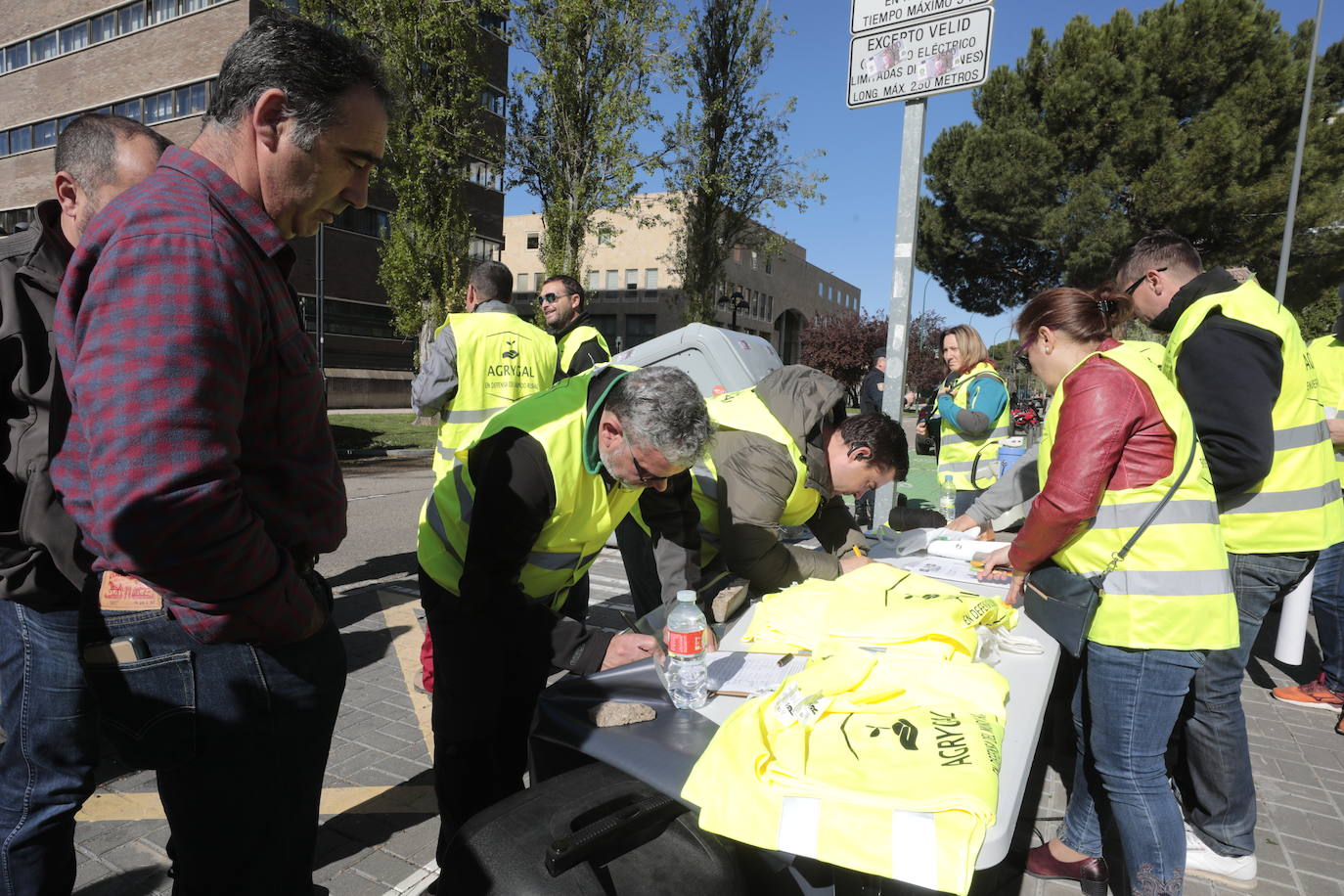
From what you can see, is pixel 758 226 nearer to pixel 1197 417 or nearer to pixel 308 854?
pixel 1197 417

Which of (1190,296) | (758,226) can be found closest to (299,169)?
(1190,296)

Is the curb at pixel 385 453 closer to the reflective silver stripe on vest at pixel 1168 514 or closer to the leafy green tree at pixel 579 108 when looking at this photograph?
the leafy green tree at pixel 579 108

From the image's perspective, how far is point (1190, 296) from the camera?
267 cm

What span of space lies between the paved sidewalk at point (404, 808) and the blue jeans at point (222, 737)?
4.08 feet

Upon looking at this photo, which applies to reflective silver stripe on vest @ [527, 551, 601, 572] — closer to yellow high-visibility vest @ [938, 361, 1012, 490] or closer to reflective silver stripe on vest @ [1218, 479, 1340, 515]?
reflective silver stripe on vest @ [1218, 479, 1340, 515]

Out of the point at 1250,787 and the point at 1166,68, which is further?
the point at 1166,68

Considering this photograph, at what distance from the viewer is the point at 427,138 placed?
16.3 m

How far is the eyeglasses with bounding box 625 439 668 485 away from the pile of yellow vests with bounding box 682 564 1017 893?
0.62 meters

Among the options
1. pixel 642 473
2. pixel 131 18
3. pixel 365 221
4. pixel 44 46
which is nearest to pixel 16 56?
pixel 44 46

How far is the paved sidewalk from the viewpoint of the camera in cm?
244

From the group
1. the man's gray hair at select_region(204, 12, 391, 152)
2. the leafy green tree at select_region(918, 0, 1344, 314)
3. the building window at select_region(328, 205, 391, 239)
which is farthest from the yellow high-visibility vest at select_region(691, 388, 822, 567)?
the building window at select_region(328, 205, 391, 239)

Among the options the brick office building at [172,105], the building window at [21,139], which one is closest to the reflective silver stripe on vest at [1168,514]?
the brick office building at [172,105]

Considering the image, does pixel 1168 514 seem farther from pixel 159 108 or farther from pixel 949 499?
pixel 159 108

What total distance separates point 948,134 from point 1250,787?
25.0 m
